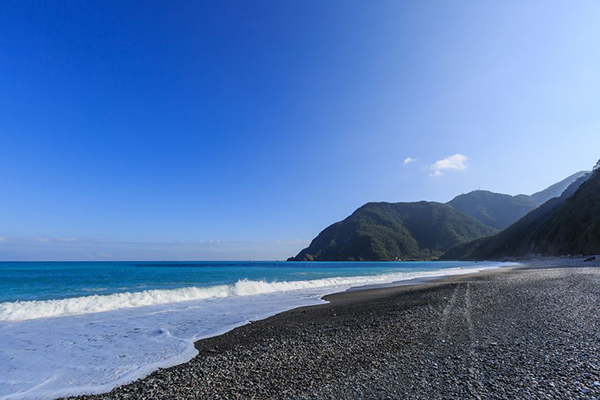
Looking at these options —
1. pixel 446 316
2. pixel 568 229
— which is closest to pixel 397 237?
pixel 568 229

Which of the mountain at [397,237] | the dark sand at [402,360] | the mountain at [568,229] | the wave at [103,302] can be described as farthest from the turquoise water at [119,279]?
the mountain at [397,237]

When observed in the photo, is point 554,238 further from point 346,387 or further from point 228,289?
point 346,387

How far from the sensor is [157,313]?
1457cm

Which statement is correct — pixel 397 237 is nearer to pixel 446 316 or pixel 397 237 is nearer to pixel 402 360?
pixel 446 316

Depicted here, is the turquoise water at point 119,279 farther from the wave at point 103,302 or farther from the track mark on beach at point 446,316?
the track mark on beach at point 446,316

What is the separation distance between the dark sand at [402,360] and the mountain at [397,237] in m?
159

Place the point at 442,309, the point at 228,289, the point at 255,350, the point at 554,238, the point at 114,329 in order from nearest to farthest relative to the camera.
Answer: the point at 255,350
the point at 114,329
the point at 442,309
the point at 228,289
the point at 554,238

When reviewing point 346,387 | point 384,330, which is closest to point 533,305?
point 384,330

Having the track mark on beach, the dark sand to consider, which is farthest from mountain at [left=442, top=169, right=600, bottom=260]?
the dark sand

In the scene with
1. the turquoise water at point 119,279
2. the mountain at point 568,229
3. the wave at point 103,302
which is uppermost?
the mountain at point 568,229

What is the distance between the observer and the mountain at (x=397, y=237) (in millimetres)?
169875

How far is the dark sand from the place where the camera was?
472 centimetres

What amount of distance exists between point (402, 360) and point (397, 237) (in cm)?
18364

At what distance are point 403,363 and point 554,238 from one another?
90.7 m
